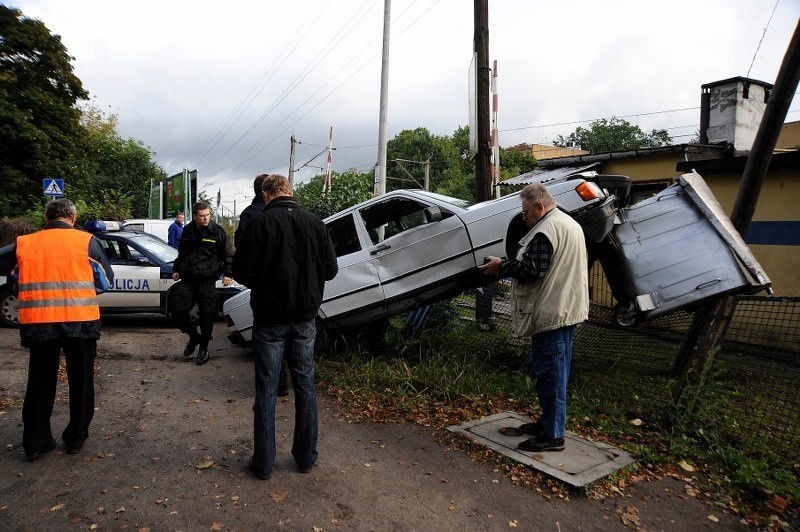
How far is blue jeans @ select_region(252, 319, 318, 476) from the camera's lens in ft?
11.2

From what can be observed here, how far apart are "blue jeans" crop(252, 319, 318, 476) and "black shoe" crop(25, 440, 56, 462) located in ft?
4.97

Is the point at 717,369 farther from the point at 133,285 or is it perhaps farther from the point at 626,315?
the point at 133,285

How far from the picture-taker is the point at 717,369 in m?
4.52

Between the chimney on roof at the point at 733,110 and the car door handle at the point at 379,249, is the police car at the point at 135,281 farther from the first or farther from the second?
the chimney on roof at the point at 733,110

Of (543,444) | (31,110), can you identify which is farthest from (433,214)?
(31,110)

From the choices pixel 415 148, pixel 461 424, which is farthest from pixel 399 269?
pixel 415 148

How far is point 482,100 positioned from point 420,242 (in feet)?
13.2

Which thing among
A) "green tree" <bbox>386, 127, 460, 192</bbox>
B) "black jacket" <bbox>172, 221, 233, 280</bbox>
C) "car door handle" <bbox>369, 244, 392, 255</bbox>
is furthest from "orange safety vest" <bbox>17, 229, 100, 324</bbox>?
"green tree" <bbox>386, 127, 460, 192</bbox>

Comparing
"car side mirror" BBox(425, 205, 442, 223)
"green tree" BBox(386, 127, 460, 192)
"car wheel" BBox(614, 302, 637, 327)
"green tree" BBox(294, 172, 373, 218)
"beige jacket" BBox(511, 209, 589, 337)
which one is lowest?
"car wheel" BBox(614, 302, 637, 327)

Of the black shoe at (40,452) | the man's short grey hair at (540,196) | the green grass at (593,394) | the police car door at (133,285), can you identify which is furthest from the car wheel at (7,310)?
the man's short grey hair at (540,196)

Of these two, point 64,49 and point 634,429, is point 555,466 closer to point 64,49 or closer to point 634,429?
point 634,429

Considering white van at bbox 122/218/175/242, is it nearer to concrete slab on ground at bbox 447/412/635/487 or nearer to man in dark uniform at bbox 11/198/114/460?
man in dark uniform at bbox 11/198/114/460

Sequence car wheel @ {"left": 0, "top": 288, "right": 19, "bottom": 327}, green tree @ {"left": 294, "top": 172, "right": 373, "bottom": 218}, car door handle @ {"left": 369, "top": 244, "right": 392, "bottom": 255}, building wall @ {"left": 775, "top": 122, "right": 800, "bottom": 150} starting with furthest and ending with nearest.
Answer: building wall @ {"left": 775, "top": 122, "right": 800, "bottom": 150}, green tree @ {"left": 294, "top": 172, "right": 373, "bottom": 218}, car wheel @ {"left": 0, "top": 288, "right": 19, "bottom": 327}, car door handle @ {"left": 369, "top": 244, "right": 392, "bottom": 255}

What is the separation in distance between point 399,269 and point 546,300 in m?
2.34
